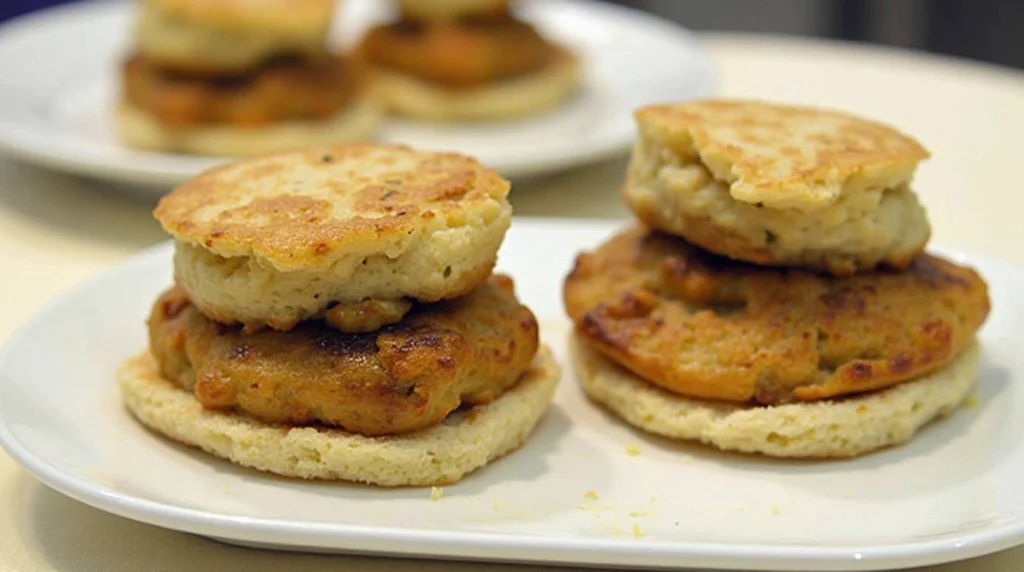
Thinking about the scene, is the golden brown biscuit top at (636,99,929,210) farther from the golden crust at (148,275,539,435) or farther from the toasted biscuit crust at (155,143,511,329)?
the golden crust at (148,275,539,435)

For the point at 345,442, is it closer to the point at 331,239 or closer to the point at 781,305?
the point at 331,239

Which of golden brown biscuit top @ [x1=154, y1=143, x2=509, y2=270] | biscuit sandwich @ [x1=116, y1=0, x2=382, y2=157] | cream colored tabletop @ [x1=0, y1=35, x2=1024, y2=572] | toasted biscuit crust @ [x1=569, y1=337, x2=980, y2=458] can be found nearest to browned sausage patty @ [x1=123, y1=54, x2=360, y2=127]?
biscuit sandwich @ [x1=116, y1=0, x2=382, y2=157]

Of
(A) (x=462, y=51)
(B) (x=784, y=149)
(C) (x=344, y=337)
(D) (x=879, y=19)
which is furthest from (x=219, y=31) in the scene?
(D) (x=879, y=19)

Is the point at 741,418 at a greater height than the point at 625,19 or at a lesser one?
greater

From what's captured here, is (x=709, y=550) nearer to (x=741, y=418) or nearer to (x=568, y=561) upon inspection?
(x=568, y=561)

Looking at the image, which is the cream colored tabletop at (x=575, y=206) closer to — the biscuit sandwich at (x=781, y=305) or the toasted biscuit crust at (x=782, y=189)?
the biscuit sandwich at (x=781, y=305)

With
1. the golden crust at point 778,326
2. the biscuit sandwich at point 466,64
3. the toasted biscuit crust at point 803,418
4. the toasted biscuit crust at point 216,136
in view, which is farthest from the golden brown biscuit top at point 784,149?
the biscuit sandwich at point 466,64

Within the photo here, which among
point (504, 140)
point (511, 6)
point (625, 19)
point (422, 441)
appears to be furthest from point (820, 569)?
point (625, 19)
